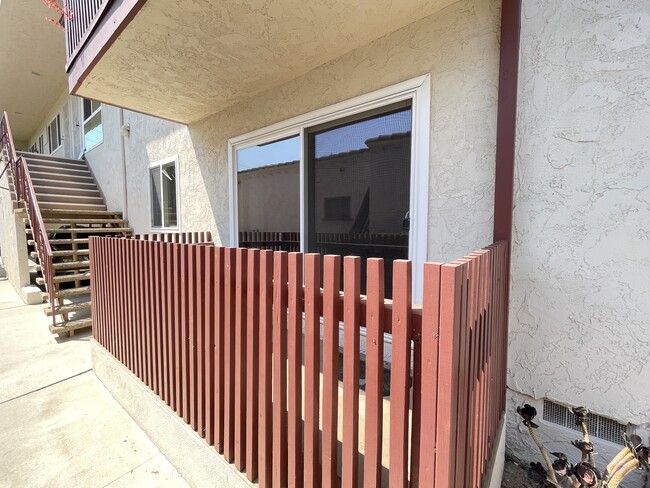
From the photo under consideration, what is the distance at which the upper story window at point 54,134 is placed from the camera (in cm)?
1265

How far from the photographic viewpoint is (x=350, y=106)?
2865mm

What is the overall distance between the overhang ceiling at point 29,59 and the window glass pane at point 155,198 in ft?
17.1

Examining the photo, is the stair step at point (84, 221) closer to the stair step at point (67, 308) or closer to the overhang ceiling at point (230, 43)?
the stair step at point (67, 308)

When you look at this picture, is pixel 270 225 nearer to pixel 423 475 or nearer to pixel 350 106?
pixel 350 106

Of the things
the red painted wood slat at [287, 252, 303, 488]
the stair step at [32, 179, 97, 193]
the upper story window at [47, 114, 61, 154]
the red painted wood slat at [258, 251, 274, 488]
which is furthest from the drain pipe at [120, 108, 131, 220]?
the upper story window at [47, 114, 61, 154]

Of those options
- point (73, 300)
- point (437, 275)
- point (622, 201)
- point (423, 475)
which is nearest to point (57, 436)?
point (423, 475)

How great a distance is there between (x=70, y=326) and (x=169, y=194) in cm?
266

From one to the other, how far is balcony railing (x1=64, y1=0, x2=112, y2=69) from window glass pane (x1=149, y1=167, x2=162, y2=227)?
97.3 inches

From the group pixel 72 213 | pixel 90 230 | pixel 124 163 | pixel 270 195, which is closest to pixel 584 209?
pixel 270 195

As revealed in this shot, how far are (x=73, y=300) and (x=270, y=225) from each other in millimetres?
5267

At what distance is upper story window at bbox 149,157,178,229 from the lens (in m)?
5.51

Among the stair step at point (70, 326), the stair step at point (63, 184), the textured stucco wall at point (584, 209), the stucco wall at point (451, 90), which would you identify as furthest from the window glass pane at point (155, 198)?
the textured stucco wall at point (584, 209)

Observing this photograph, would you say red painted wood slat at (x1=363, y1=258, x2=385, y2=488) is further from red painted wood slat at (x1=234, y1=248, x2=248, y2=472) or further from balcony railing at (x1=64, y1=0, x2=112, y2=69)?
balcony railing at (x1=64, y1=0, x2=112, y2=69)

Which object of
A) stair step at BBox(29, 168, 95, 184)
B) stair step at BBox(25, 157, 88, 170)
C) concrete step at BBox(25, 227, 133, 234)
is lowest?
concrete step at BBox(25, 227, 133, 234)
